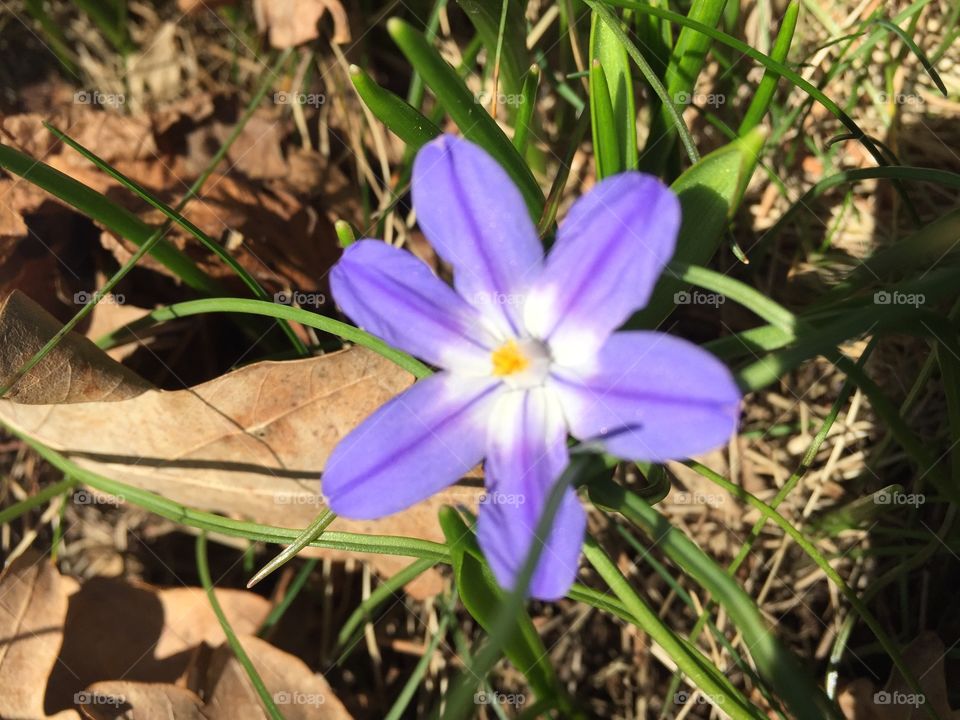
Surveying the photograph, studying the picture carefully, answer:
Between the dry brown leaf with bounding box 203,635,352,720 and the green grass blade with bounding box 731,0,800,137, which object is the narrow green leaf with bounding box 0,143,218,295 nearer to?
the dry brown leaf with bounding box 203,635,352,720

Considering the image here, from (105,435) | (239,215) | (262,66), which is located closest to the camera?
(105,435)

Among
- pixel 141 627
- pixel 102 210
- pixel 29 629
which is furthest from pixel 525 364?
pixel 29 629

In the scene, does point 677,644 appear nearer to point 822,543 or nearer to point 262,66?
point 822,543

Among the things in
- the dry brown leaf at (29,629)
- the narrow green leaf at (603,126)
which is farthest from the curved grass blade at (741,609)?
the dry brown leaf at (29,629)

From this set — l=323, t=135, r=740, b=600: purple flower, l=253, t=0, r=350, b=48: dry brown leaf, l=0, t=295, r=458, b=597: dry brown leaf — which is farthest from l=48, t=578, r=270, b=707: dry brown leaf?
l=253, t=0, r=350, b=48: dry brown leaf

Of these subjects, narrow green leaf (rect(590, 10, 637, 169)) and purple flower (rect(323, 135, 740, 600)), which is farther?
narrow green leaf (rect(590, 10, 637, 169))

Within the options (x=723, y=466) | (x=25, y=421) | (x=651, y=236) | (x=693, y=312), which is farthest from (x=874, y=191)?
(x=25, y=421)
